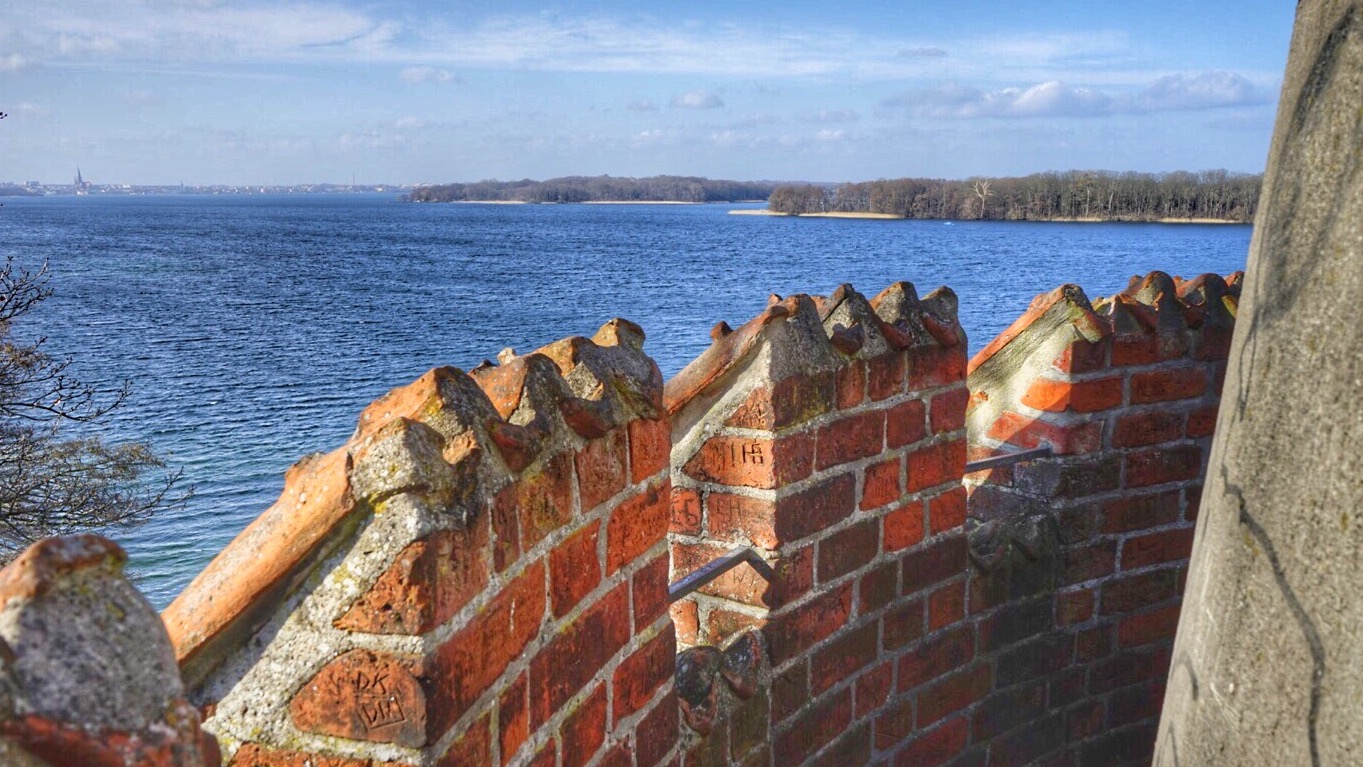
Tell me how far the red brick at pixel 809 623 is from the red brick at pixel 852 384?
0.42 m

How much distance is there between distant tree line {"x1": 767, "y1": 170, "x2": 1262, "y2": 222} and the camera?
8838 cm

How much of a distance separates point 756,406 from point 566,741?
80 centimetres

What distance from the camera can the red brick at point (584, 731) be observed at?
143cm

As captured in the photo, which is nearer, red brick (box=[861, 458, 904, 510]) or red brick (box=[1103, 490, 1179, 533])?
red brick (box=[861, 458, 904, 510])

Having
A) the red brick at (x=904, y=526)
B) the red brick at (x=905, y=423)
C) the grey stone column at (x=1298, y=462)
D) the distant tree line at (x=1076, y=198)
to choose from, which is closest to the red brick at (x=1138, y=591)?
the red brick at (x=904, y=526)

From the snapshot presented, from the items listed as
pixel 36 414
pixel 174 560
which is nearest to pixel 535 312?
pixel 36 414

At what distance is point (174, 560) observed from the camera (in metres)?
14.7

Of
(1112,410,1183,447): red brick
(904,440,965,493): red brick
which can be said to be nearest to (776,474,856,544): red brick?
(904,440,965,493): red brick

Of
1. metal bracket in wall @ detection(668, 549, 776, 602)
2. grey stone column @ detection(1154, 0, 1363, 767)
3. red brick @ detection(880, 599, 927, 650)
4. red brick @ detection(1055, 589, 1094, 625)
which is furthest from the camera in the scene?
red brick @ detection(1055, 589, 1094, 625)

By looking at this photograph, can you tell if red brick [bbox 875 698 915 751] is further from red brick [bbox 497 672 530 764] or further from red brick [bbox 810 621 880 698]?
red brick [bbox 497 672 530 764]

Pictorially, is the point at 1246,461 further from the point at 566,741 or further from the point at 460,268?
the point at 460,268

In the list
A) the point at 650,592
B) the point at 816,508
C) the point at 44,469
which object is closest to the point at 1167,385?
the point at 816,508

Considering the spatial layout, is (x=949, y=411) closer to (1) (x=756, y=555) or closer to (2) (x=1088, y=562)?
(1) (x=756, y=555)

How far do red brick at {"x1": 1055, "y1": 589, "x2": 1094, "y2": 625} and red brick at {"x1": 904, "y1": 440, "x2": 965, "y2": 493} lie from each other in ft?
2.16
